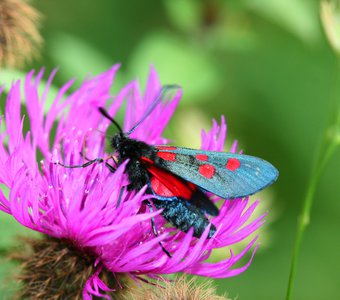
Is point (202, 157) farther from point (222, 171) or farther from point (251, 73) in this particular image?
point (251, 73)

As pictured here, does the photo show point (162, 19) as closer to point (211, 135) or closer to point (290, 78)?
point (290, 78)

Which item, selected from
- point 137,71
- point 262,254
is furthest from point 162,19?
point 262,254

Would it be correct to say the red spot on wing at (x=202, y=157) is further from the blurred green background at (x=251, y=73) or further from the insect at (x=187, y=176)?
the blurred green background at (x=251, y=73)

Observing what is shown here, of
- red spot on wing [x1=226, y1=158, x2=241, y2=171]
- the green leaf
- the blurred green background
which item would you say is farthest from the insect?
the green leaf

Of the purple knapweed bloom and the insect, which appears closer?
the purple knapweed bloom

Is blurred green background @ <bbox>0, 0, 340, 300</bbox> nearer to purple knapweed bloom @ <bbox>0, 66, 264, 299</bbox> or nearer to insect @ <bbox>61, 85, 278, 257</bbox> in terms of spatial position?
purple knapweed bloom @ <bbox>0, 66, 264, 299</bbox>

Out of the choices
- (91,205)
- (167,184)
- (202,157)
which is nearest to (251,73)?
(202,157)
